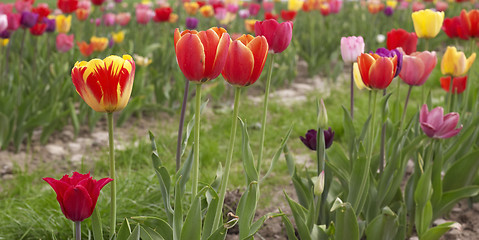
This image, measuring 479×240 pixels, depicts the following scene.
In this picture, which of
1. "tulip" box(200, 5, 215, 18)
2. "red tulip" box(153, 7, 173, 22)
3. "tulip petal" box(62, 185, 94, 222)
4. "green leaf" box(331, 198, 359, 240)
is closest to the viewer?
"tulip petal" box(62, 185, 94, 222)

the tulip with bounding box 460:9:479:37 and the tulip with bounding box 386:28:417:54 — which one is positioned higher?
the tulip with bounding box 460:9:479:37

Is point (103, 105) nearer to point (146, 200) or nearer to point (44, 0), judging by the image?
point (146, 200)

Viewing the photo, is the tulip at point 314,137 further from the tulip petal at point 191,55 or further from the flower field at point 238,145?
the tulip petal at point 191,55

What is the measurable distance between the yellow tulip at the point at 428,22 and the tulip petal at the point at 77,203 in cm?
163

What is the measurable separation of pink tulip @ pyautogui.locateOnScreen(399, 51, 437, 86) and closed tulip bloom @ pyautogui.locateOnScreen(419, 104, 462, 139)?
113 mm

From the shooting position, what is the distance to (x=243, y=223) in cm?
168

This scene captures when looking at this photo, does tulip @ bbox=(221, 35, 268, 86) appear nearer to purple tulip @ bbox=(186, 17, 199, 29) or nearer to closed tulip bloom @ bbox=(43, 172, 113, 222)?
closed tulip bloom @ bbox=(43, 172, 113, 222)

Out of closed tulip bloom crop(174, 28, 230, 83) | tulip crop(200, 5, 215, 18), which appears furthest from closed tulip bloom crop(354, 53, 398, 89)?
tulip crop(200, 5, 215, 18)

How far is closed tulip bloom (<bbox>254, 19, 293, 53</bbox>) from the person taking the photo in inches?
66.3

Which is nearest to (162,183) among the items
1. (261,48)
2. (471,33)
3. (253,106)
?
(261,48)

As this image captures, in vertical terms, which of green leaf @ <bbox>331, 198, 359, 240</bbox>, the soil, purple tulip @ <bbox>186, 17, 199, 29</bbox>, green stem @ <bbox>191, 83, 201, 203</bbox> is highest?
purple tulip @ <bbox>186, 17, 199, 29</bbox>

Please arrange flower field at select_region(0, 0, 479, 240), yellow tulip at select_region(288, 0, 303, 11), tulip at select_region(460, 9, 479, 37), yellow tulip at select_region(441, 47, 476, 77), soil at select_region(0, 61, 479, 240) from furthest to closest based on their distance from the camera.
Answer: yellow tulip at select_region(288, 0, 303, 11) < tulip at select_region(460, 9, 479, 37) < soil at select_region(0, 61, 479, 240) < yellow tulip at select_region(441, 47, 476, 77) < flower field at select_region(0, 0, 479, 240)

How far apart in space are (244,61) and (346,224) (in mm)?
726

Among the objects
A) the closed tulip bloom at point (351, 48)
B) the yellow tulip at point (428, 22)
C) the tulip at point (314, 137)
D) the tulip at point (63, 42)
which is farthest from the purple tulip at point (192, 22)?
the tulip at point (314, 137)
